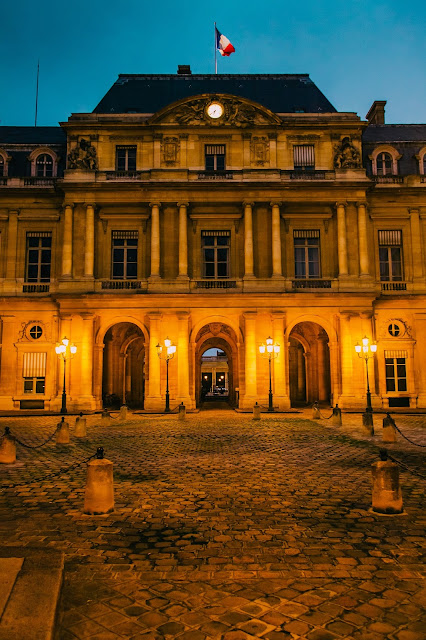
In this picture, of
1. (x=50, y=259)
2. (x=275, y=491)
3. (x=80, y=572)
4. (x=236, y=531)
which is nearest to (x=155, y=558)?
(x=80, y=572)

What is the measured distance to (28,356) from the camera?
102ft

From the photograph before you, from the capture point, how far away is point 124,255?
31734 mm

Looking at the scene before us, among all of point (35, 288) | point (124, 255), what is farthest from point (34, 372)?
point (124, 255)

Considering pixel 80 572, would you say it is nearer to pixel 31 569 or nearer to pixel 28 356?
pixel 31 569

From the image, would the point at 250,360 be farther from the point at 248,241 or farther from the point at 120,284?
the point at 120,284

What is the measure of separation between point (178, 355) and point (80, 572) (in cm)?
2436

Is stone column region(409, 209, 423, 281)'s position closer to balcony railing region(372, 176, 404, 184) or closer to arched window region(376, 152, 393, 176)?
balcony railing region(372, 176, 404, 184)

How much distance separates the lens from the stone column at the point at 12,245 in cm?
3181

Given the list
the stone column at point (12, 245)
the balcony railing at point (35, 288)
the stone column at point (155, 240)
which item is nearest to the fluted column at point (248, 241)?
the stone column at point (155, 240)

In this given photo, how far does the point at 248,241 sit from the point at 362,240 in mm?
6874

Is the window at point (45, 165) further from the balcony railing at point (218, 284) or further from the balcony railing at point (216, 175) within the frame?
the balcony railing at point (218, 284)

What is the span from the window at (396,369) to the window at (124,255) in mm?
16307

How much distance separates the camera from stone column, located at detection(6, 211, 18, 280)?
1252 inches

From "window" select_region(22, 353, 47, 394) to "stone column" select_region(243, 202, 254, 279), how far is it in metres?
13.3
